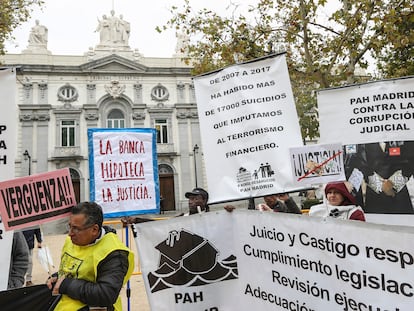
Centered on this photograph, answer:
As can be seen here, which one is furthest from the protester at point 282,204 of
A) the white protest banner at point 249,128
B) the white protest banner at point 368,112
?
the white protest banner at point 249,128

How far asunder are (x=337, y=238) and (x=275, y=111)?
4.54 ft

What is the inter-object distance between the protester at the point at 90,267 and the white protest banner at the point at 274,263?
62cm

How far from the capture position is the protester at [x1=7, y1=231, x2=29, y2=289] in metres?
2.82

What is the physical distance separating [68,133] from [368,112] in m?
25.4

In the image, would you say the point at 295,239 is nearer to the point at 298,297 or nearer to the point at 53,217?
A: the point at 298,297

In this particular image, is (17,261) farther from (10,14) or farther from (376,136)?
(10,14)

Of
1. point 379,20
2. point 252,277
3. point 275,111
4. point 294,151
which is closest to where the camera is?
point 252,277

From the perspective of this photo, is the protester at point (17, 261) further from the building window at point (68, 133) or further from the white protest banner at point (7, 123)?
the building window at point (68, 133)

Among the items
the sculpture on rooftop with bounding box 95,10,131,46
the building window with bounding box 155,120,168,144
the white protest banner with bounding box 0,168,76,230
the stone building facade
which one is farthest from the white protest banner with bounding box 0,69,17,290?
the sculpture on rooftop with bounding box 95,10,131,46

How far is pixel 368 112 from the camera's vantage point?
3668 mm

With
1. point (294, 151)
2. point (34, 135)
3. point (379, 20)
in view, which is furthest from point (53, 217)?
point (34, 135)

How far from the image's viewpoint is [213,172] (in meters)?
3.29

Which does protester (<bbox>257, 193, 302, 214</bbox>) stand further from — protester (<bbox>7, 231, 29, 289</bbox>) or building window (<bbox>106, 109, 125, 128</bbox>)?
building window (<bbox>106, 109, 125, 128</bbox>)

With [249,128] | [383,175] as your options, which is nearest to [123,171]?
[249,128]
